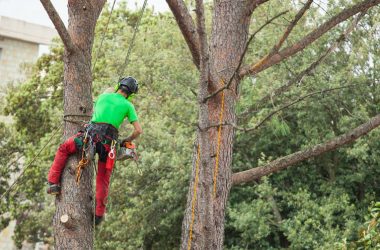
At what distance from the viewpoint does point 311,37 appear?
538 cm

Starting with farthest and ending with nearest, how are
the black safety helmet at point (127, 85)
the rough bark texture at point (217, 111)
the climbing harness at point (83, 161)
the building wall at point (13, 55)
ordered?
1. the building wall at point (13, 55)
2. the black safety helmet at point (127, 85)
3. the rough bark texture at point (217, 111)
4. the climbing harness at point (83, 161)

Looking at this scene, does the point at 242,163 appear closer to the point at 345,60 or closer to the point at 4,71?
the point at 345,60

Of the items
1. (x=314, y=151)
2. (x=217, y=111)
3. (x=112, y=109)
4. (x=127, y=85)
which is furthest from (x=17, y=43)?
(x=314, y=151)

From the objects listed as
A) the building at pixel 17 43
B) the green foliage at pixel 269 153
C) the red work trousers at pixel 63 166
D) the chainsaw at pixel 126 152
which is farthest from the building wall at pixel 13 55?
the red work trousers at pixel 63 166

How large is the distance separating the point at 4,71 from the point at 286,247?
56.2 feet

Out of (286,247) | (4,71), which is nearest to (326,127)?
(286,247)

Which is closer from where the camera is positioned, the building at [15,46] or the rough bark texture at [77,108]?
the rough bark texture at [77,108]

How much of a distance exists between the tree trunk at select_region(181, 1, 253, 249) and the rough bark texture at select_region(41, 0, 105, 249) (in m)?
0.83

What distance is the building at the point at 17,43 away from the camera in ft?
88.5

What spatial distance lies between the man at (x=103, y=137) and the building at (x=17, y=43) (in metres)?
22.2

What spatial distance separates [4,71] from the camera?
88.7 feet

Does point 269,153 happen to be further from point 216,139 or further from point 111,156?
point 111,156

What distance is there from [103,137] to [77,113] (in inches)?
11.8

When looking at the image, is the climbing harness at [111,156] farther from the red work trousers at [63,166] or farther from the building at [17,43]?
the building at [17,43]
